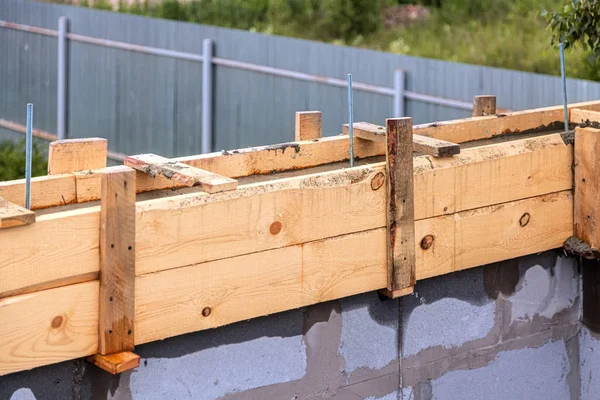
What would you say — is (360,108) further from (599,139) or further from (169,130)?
(599,139)

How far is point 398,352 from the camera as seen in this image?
4.61 meters

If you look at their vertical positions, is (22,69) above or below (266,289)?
above

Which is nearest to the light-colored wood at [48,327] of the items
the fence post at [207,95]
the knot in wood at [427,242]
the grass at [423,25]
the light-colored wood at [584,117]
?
the knot in wood at [427,242]

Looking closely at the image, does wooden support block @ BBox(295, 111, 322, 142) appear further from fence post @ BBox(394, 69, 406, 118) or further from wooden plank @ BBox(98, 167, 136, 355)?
fence post @ BBox(394, 69, 406, 118)

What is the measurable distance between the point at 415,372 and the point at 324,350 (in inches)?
21.9

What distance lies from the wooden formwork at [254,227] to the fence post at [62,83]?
500 inches

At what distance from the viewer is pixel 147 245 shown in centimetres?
367

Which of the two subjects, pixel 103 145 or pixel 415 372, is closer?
pixel 103 145

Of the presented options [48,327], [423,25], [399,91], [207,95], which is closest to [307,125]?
[48,327]

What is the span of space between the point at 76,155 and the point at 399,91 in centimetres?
828

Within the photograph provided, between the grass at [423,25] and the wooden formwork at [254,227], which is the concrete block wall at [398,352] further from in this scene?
the grass at [423,25]

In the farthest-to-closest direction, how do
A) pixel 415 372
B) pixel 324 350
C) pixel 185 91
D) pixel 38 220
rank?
pixel 185 91 < pixel 415 372 < pixel 324 350 < pixel 38 220

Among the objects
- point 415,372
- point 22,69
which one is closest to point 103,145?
point 415,372

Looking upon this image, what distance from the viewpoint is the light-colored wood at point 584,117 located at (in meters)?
5.45
